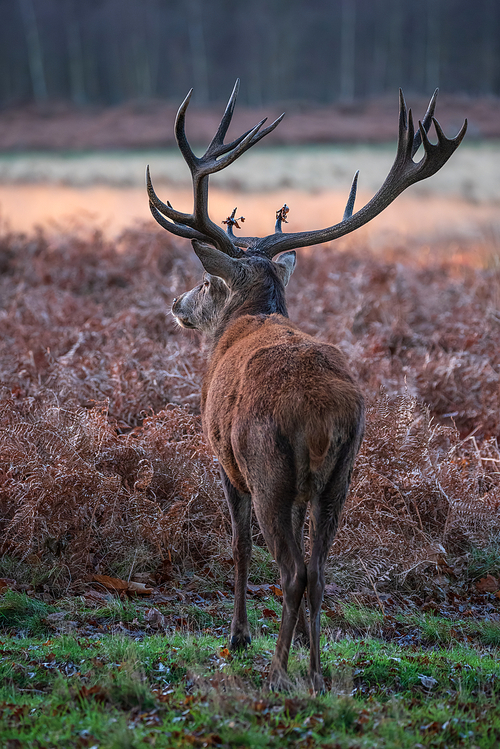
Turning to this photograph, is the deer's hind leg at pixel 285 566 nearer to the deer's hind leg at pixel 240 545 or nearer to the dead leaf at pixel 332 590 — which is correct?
the deer's hind leg at pixel 240 545

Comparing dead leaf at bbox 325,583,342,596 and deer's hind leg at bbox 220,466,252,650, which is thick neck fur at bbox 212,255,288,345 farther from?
dead leaf at bbox 325,583,342,596

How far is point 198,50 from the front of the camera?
29.8 m

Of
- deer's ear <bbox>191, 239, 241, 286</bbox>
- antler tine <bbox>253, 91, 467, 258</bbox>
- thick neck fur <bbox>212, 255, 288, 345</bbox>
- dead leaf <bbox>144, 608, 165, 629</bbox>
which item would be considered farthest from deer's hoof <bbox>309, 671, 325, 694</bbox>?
antler tine <bbox>253, 91, 467, 258</bbox>

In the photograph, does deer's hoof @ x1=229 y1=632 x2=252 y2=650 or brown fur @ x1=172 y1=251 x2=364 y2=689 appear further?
deer's hoof @ x1=229 y1=632 x2=252 y2=650

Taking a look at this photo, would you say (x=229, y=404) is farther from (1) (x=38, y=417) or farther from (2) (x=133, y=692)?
(1) (x=38, y=417)

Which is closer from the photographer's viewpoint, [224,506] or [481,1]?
[224,506]

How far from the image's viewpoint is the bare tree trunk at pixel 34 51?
95.9 ft

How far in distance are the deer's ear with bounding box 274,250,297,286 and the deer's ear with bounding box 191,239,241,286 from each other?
0.57m

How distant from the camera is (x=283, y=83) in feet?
95.8

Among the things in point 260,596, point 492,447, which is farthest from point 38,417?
point 492,447

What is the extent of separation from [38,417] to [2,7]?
27.0 meters

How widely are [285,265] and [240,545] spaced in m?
2.63

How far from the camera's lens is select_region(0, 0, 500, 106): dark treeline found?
1153 inches

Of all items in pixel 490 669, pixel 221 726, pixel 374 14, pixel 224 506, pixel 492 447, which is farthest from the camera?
pixel 374 14
